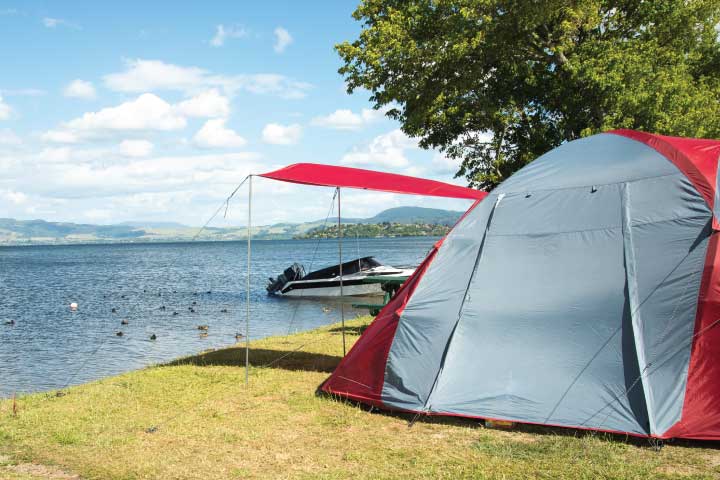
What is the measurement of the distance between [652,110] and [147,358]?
14.1 meters

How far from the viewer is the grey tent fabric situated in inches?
252

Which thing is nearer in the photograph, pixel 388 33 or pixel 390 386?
pixel 390 386

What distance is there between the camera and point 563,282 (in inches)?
275

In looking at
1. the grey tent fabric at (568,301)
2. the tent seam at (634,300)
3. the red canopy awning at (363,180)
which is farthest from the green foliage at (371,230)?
the tent seam at (634,300)

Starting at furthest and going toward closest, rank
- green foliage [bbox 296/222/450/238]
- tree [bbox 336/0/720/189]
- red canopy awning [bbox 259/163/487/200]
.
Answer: tree [bbox 336/0/720/189], green foliage [bbox 296/222/450/238], red canopy awning [bbox 259/163/487/200]

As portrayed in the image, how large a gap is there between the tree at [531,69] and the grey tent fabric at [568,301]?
990 cm

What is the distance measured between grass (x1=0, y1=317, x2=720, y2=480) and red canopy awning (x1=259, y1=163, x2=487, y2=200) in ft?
9.46

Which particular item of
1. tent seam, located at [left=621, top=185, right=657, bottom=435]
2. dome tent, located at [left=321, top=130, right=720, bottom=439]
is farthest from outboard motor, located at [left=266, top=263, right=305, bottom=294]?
tent seam, located at [left=621, top=185, right=657, bottom=435]

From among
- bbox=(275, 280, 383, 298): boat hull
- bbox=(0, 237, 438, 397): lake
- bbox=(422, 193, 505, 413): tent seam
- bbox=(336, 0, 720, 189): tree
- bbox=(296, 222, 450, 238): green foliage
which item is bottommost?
bbox=(0, 237, 438, 397): lake

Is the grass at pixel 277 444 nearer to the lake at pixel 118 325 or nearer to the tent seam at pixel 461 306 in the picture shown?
the tent seam at pixel 461 306

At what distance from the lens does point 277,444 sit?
6.58m

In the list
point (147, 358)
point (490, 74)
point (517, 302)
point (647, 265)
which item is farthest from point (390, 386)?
point (490, 74)

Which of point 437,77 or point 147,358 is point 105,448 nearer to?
point 147,358

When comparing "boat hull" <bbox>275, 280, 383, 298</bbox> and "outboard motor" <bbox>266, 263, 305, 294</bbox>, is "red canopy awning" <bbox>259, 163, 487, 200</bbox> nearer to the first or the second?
"boat hull" <bbox>275, 280, 383, 298</bbox>
